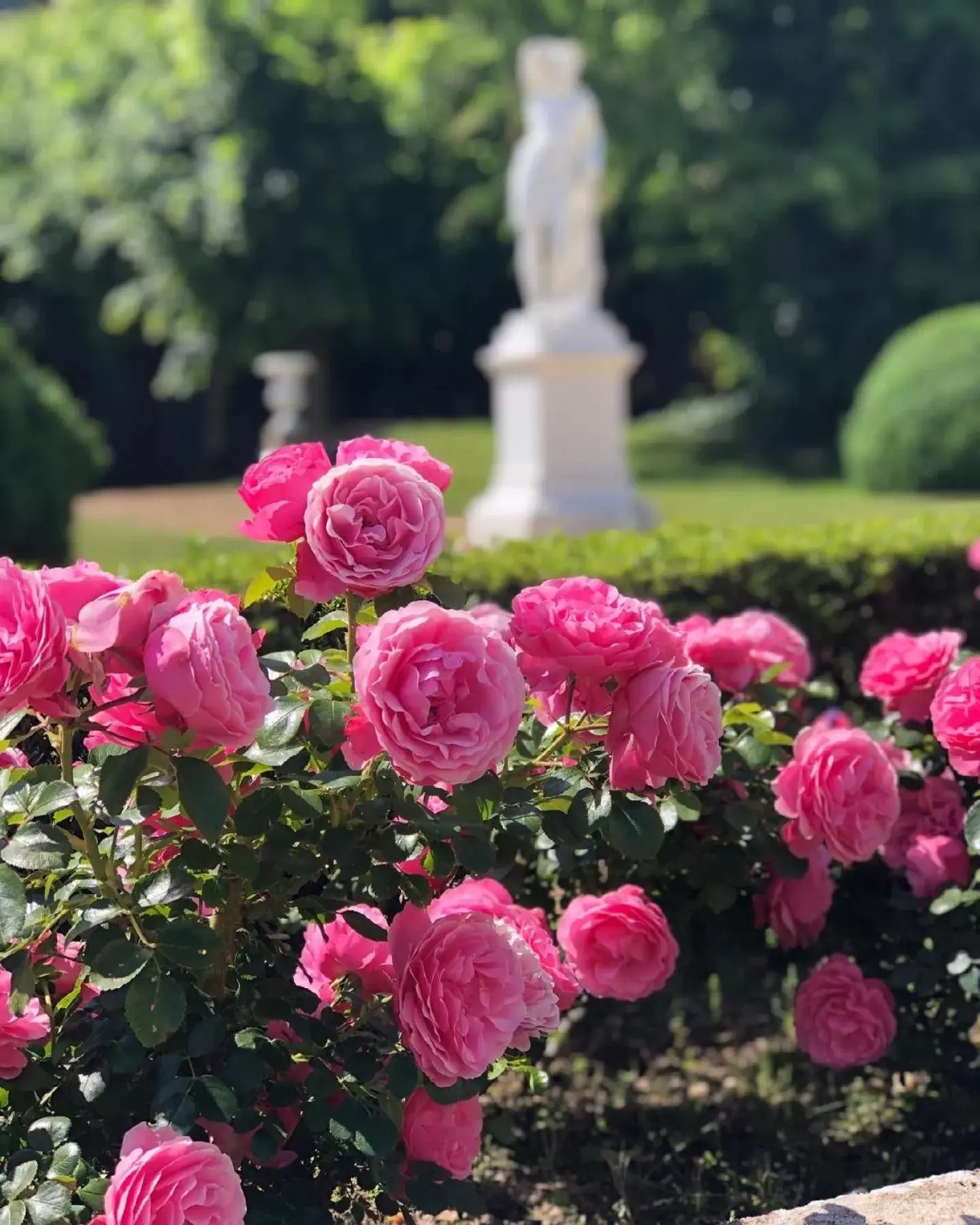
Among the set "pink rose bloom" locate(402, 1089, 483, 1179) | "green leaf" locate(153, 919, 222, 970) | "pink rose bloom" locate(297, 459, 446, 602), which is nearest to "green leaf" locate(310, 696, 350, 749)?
"pink rose bloom" locate(297, 459, 446, 602)

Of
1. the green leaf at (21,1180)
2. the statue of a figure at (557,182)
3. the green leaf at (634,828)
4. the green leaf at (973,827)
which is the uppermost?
the statue of a figure at (557,182)

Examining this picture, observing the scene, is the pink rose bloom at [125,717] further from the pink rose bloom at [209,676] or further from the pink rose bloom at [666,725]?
the pink rose bloom at [666,725]

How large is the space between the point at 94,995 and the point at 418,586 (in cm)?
64

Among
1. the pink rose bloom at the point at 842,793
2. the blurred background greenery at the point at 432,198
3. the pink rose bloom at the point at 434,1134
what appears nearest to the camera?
Result: the pink rose bloom at the point at 434,1134

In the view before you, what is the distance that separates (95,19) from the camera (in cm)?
1923

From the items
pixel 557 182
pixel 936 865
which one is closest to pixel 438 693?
pixel 936 865

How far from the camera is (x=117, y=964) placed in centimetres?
151

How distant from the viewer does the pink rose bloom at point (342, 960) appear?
185cm

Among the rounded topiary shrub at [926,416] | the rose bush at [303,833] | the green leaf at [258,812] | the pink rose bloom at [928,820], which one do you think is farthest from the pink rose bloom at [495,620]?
the rounded topiary shrub at [926,416]

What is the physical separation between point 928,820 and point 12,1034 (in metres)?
1.45

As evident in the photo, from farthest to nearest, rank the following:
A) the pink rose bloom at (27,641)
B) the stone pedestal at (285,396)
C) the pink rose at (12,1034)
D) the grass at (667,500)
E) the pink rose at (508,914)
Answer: the stone pedestal at (285,396), the grass at (667,500), the pink rose at (508,914), the pink rose at (12,1034), the pink rose bloom at (27,641)

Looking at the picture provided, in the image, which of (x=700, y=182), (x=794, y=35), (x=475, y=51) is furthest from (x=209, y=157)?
(x=794, y=35)

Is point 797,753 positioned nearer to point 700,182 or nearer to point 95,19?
point 700,182

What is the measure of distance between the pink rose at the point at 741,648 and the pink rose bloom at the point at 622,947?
0.43 meters
